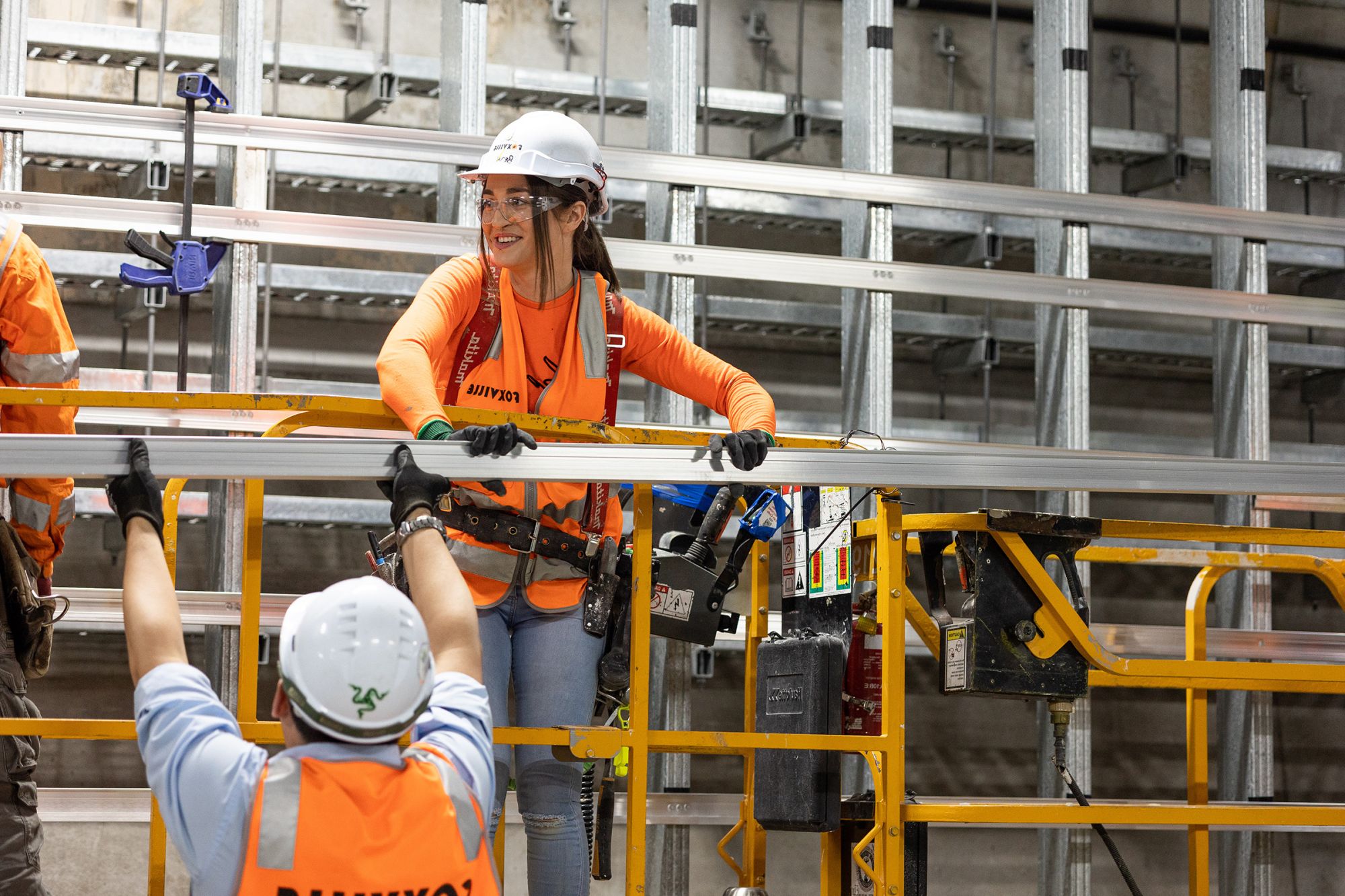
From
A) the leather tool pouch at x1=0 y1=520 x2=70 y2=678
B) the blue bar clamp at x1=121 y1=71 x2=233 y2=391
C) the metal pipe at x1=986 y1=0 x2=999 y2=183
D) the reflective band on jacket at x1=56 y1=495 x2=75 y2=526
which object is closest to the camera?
the leather tool pouch at x1=0 y1=520 x2=70 y2=678

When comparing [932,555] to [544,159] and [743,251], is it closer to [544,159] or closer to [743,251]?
[544,159]

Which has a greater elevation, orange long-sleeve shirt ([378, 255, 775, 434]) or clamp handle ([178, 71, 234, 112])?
clamp handle ([178, 71, 234, 112])

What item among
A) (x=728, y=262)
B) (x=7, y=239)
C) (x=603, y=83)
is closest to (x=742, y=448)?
(x=7, y=239)

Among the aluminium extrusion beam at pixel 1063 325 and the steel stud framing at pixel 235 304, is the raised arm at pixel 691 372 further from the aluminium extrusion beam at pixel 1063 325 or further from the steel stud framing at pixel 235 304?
the aluminium extrusion beam at pixel 1063 325

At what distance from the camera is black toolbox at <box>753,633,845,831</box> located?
11.9ft

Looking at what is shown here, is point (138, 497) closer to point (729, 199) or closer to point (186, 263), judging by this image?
point (186, 263)

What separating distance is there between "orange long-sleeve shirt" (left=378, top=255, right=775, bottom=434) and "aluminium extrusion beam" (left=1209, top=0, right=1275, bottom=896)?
3522mm

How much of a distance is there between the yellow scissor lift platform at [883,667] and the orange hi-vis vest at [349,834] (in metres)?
0.98

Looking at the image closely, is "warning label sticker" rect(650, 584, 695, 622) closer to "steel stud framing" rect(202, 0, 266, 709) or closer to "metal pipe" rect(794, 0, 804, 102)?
"steel stud framing" rect(202, 0, 266, 709)

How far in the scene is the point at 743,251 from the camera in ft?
19.4

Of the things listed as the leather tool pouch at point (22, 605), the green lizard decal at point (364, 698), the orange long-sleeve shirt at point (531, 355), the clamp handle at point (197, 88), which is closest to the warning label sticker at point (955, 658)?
the orange long-sleeve shirt at point (531, 355)

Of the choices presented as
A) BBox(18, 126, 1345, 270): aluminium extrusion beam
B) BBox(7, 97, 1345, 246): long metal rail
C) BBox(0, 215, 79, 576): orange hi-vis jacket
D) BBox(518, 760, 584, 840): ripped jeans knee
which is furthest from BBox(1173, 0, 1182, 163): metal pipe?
BBox(0, 215, 79, 576): orange hi-vis jacket

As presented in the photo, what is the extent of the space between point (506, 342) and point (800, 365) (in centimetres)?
428

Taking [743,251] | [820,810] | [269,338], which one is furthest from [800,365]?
[820,810]
